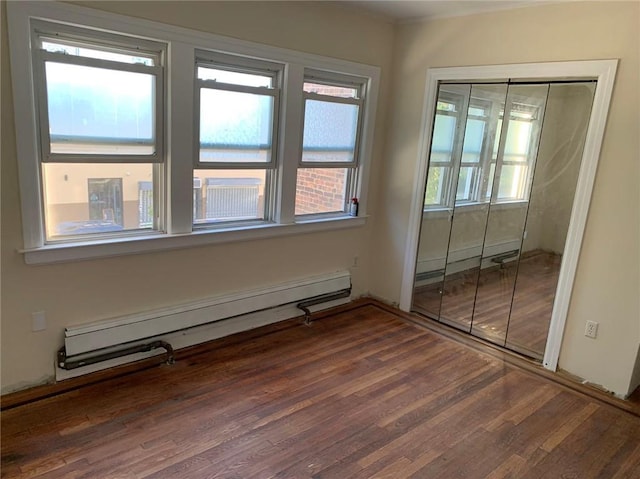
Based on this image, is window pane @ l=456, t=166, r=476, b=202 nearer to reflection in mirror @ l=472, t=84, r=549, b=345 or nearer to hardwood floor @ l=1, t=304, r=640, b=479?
reflection in mirror @ l=472, t=84, r=549, b=345

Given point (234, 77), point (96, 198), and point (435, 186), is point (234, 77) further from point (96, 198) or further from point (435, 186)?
point (435, 186)

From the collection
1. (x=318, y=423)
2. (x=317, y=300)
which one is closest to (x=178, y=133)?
(x=317, y=300)

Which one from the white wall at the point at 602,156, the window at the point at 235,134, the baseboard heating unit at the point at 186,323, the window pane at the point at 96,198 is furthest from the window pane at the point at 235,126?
the white wall at the point at 602,156

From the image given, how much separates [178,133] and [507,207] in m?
2.53

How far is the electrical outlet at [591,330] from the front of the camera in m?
3.09

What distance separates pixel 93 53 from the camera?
8.46 ft

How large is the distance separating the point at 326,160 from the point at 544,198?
1.71 metres

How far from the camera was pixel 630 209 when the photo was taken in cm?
285

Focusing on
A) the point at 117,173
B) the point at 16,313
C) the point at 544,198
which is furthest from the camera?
the point at 544,198

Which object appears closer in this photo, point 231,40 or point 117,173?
point 117,173

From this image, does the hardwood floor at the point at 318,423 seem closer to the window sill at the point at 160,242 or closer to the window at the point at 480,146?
the window sill at the point at 160,242

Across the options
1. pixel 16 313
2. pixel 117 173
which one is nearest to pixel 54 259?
pixel 16 313

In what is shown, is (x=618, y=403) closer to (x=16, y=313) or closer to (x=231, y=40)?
(x=231, y=40)

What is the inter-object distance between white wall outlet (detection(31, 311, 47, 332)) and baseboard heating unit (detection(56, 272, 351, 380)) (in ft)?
0.42
